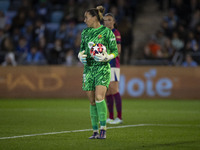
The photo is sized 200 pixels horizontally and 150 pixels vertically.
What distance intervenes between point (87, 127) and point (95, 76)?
2.26m

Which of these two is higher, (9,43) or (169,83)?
(9,43)

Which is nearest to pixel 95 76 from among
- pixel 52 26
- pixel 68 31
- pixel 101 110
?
pixel 101 110

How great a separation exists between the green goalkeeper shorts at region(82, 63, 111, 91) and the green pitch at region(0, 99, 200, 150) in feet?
3.09

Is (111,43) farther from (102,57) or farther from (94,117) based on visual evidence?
(94,117)

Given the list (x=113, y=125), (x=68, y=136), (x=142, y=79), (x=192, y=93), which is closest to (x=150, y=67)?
(x=142, y=79)

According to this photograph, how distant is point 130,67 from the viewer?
19.3 m

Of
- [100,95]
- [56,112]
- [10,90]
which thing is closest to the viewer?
[100,95]

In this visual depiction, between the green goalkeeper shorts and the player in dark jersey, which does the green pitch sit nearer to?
the player in dark jersey

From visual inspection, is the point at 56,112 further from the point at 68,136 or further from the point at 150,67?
the point at 150,67

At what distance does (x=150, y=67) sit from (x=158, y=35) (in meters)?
2.46

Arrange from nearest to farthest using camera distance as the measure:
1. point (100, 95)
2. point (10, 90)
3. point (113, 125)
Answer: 1. point (100, 95)
2. point (113, 125)
3. point (10, 90)

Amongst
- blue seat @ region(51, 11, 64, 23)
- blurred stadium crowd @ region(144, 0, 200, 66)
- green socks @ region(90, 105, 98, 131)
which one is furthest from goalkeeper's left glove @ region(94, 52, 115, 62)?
blue seat @ region(51, 11, 64, 23)

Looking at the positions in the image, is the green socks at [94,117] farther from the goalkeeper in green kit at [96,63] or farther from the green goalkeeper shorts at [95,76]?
the green goalkeeper shorts at [95,76]

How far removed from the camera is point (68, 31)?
73.3 feet
